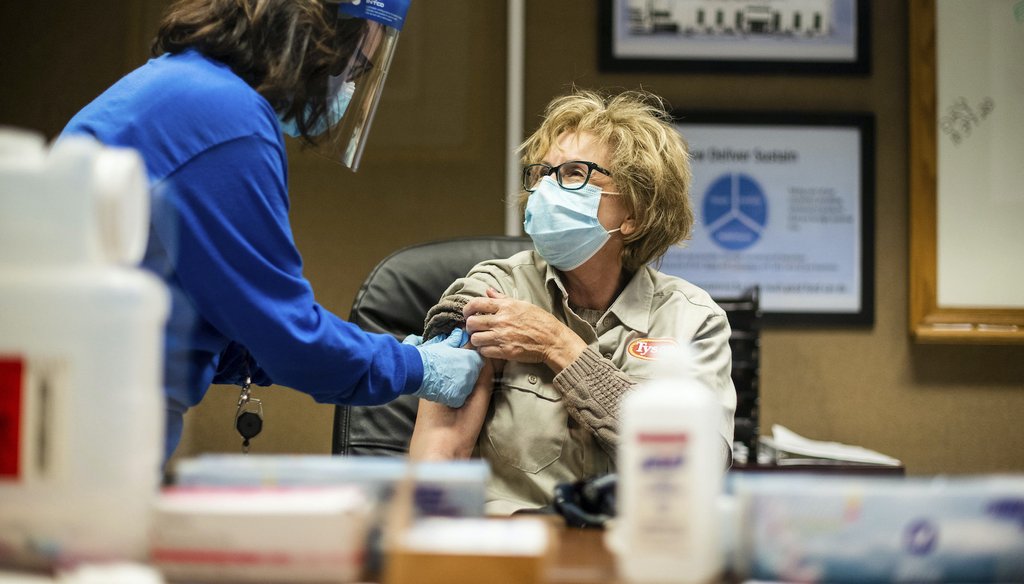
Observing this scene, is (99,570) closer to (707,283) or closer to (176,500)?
(176,500)

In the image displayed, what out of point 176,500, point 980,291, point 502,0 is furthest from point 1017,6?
point 176,500

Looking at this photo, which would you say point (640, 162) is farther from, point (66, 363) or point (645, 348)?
point (66, 363)

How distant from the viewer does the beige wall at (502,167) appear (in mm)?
3107

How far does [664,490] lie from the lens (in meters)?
0.74

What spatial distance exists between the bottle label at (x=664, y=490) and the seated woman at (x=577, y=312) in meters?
0.91

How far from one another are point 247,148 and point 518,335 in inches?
25.9

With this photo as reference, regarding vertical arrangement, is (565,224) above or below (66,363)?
above

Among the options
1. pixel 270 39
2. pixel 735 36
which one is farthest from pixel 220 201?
pixel 735 36

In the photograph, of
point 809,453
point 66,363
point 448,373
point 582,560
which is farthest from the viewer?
point 809,453

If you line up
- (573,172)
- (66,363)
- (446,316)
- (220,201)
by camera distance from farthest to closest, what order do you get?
(573,172), (446,316), (220,201), (66,363)

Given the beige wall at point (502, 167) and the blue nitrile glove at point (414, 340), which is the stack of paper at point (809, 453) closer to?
the beige wall at point (502, 167)

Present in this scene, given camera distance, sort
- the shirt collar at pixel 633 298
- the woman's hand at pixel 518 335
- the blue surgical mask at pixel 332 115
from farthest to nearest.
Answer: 1. the shirt collar at pixel 633 298
2. the woman's hand at pixel 518 335
3. the blue surgical mask at pixel 332 115

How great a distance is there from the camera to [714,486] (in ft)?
2.52

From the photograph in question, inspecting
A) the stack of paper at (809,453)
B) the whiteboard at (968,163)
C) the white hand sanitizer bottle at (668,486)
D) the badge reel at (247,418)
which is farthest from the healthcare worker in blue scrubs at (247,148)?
the whiteboard at (968,163)
